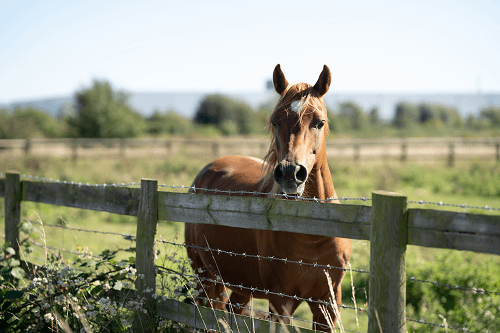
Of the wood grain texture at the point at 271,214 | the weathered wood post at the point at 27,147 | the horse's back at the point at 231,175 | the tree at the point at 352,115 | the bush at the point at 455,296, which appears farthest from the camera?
the tree at the point at 352,115

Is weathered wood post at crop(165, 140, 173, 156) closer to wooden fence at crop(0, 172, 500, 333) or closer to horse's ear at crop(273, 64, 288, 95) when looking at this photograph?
wooden fence at crop(0, 172, 500, 333)

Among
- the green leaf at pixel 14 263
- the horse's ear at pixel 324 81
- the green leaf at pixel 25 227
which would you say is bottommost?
the green leaf at pixel 14 263

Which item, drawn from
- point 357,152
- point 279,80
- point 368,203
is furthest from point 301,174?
point 357,152

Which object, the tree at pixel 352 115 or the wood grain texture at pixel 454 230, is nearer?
the wood grain texture at pixel 454 230

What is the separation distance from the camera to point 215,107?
177ft

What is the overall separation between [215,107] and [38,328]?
171ft

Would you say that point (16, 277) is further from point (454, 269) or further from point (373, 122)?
point (373, 122)

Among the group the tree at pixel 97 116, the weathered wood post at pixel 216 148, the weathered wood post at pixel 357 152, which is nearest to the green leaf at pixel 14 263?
the weathered wood post at pixel 216 148

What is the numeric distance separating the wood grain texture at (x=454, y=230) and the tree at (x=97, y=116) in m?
28.8

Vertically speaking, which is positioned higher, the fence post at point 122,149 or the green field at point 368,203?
the fence post at point 122,149

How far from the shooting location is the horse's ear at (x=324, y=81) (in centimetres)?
277

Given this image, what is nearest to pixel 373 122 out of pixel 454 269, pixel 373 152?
pixel 373 152

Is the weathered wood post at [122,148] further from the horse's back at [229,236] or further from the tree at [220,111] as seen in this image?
the tree at [220,111]

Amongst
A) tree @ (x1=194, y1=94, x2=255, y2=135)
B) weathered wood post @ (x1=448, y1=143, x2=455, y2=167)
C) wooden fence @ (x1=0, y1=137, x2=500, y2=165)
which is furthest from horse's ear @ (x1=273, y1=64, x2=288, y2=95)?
tree @ (x1=194, y1=94, x2=255, y2=135)
